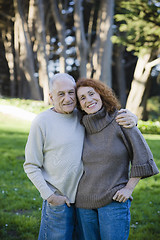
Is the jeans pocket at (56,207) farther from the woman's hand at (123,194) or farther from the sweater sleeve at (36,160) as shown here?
the woman's hand at (123,194)

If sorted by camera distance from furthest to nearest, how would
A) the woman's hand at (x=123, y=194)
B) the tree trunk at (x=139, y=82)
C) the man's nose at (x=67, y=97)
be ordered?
1. the tree trunk at (x=139, y=82)
2. the man's nose at (x=67, y=97)
3. the woman's hand at (x=123, y=194)

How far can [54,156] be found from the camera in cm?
226

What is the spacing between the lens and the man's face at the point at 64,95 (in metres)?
2.34

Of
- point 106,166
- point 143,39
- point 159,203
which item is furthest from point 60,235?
point 143,39

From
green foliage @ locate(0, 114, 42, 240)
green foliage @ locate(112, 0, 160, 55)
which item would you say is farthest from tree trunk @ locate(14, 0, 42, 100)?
green foliage @ locate(0, 114, 42, 240)

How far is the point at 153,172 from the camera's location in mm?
2123

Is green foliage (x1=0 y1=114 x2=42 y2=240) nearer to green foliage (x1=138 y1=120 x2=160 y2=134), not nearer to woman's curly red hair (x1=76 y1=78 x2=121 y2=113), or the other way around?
woman's curly red hair (x1=76 y1=78 x2=121 y2=113)

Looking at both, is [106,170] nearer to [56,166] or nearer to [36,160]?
[56,166]

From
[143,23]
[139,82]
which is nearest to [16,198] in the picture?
[143,23]

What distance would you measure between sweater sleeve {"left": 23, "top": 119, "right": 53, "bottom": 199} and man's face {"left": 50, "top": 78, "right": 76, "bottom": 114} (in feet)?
0.88

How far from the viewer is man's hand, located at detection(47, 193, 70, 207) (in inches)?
85.9

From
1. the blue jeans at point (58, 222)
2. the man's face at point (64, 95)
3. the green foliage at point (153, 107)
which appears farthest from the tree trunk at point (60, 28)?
the green foliage at point (153, 107)

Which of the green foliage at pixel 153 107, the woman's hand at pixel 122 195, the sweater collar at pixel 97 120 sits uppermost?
the sweater collar at pixel 97 120

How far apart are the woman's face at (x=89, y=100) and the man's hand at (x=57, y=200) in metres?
0.71
